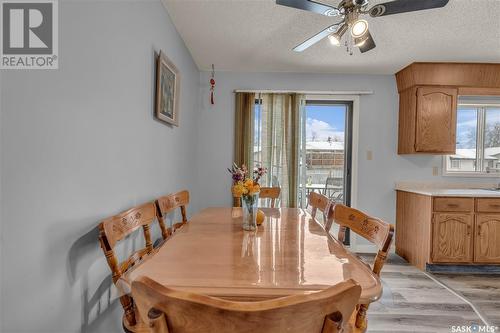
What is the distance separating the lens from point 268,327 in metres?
0.49

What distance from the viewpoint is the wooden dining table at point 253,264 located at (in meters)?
0.81

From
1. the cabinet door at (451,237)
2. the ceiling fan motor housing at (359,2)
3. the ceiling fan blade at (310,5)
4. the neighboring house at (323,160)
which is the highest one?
the ceiling fan motor housing at (359,2)

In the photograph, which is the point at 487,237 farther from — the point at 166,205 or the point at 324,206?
the point at 166,205

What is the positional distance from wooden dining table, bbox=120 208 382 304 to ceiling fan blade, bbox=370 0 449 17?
4.51ft

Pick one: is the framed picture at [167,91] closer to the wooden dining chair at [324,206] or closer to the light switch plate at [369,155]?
the wooden dining chair at [324,206]

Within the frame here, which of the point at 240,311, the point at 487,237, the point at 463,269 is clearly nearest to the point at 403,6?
the point at 240,311

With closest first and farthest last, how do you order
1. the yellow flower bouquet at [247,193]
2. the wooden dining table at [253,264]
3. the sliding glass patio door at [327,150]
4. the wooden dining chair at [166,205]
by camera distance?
the wooden dining table at [253,264] → the yellow flower bouquet at [247,193] → the wooden dining chair at [166,205] → the sliding glass patio door at [327,150]

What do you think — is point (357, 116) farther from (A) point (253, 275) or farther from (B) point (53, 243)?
(B) point (53, 243)

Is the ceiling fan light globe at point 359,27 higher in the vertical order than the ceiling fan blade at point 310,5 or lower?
lower

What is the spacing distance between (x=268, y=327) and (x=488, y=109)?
447 cm

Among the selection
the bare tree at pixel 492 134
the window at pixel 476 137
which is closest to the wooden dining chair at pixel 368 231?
the window at pixel 476 137

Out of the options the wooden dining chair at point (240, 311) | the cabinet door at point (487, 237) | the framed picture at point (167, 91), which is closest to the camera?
the wooden dining chair at point (240, 311)

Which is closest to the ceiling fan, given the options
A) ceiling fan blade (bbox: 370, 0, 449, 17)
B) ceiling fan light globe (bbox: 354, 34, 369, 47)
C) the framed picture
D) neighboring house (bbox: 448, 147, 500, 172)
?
ceiling fan blade (bbox: 370, 0, 449, 17)

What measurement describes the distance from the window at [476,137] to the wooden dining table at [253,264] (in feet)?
10.4
